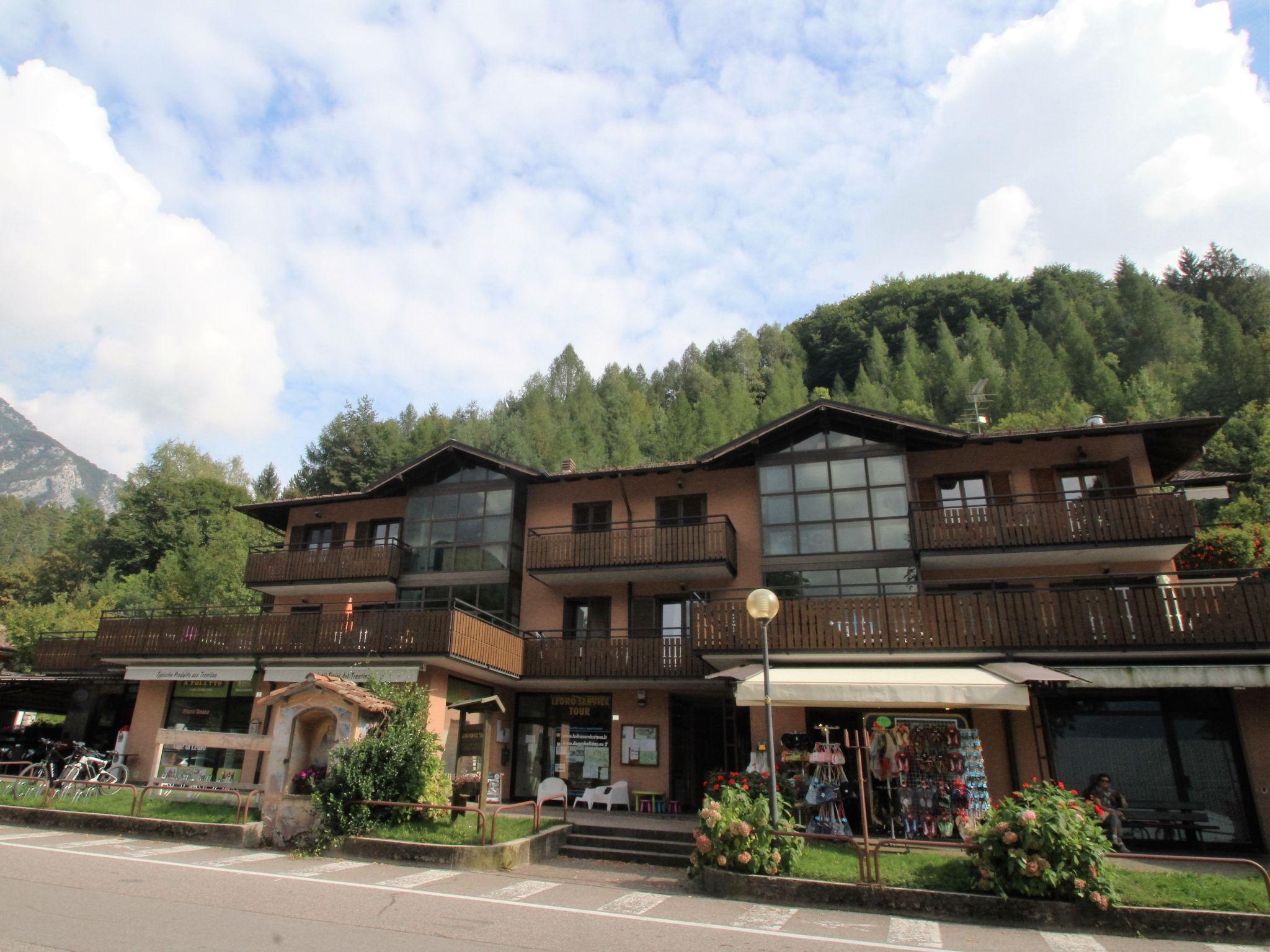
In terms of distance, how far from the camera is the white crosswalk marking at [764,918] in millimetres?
8859

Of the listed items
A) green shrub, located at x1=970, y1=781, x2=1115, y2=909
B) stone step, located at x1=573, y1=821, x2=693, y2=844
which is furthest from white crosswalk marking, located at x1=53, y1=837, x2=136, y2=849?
green shrub, located at x1=970, y1=781, x2=1115, y2=909

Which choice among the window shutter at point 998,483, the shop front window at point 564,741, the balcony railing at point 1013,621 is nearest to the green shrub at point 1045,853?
the balcony railing at point 1013,621

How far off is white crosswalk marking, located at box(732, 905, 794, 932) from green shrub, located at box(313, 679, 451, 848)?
238 inches

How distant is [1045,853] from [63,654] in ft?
96.2

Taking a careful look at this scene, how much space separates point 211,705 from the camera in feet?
75.2

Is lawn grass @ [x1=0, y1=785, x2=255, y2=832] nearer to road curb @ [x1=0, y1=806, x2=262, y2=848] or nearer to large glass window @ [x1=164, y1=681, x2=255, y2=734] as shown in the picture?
road curb @ [x1=0, y1=806, x2=262, y2=848]

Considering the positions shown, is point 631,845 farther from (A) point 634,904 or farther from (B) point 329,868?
(B) point 329,868

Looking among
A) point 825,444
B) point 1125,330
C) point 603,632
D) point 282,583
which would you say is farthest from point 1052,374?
point 282,583

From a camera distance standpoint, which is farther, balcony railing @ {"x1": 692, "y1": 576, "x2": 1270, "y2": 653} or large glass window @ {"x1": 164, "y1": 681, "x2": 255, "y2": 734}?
large glass window @ {"x1": 164, "y1": 681, "x2": 255, "y2": 734}

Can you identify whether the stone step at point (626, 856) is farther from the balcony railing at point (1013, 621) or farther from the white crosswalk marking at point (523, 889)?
the balcony railing at point (1013, 621)

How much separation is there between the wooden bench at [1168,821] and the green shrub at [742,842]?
8.85 m

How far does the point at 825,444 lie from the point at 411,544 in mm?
12767

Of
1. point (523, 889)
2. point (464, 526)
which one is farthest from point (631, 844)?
point (464, 526)

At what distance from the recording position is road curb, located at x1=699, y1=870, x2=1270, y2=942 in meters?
8.71
